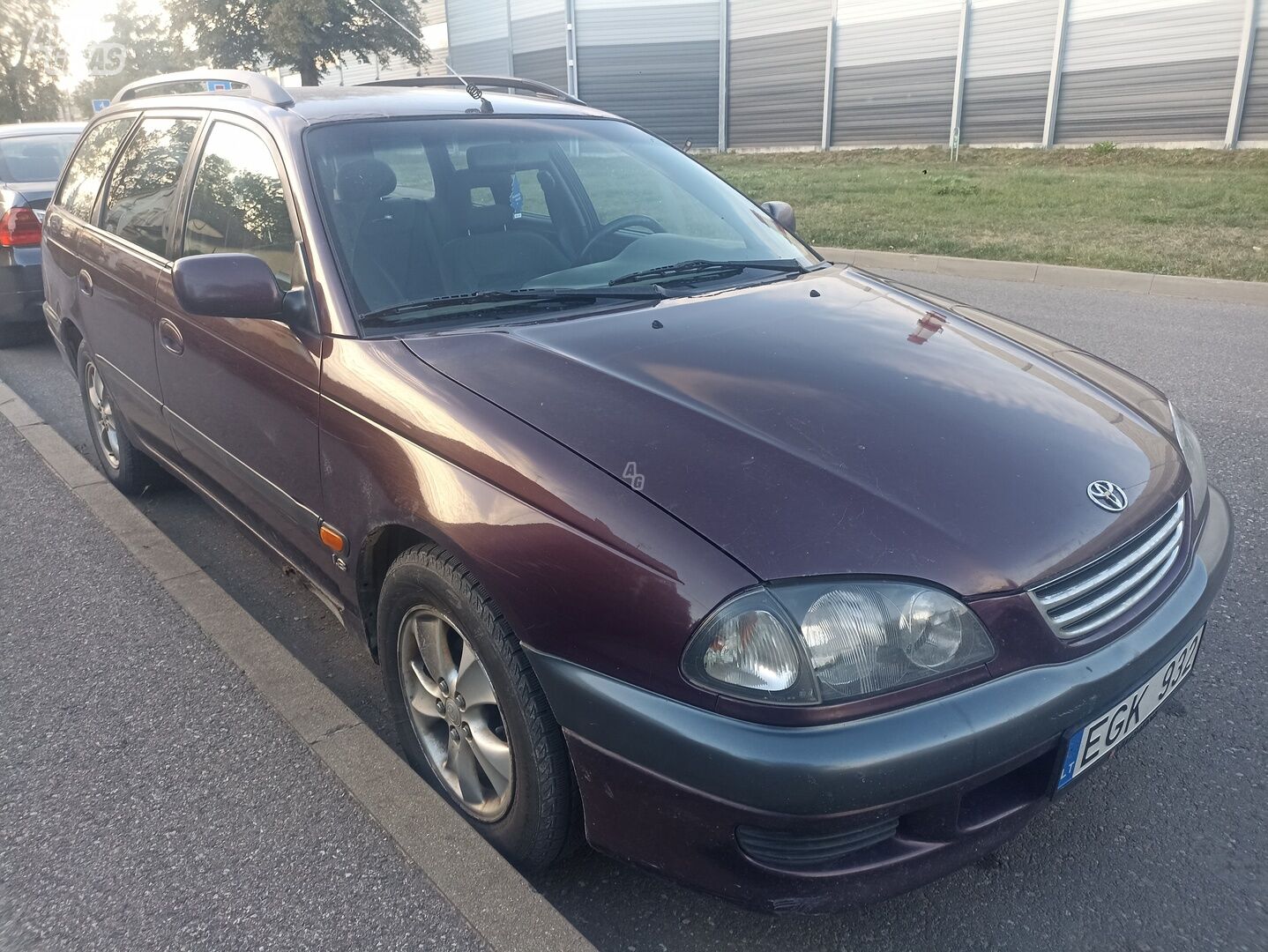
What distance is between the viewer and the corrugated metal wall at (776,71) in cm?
2512

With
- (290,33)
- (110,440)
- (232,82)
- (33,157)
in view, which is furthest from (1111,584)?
(290,33)

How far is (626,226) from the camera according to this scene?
331 centimetres

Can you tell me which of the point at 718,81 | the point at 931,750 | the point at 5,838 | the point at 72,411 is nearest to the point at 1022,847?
the point at 931,750

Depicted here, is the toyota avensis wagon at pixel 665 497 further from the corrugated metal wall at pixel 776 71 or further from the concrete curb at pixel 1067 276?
the corrugated metal wall at pixel 776 71

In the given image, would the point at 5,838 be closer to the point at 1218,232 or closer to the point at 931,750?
the point at 931,750

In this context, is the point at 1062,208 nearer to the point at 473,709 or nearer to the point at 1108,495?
the point at 1108,495

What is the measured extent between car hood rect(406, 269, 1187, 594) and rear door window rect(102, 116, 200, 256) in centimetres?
175

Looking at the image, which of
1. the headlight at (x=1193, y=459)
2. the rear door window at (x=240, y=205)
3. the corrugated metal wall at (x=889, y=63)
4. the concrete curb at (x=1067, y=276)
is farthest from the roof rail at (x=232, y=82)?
the corrugated metal wall at (x=889, y=63)

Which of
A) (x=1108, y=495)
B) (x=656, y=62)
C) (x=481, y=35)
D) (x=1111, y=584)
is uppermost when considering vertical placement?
(x=481, y=35)

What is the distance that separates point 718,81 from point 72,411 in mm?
24217

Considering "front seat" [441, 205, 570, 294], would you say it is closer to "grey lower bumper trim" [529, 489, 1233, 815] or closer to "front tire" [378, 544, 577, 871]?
"front tire" [378, 544, 577, 871]

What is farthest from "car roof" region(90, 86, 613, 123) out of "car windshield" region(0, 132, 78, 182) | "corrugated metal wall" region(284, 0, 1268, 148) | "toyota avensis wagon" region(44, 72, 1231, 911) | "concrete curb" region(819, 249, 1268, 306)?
"corrugated metal wall" region(284, 0, 1268, 148)

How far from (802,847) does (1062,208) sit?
1228cm

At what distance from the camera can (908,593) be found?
1.79 meters
